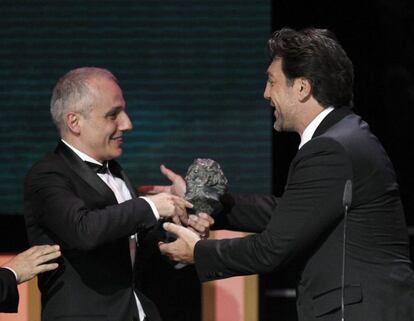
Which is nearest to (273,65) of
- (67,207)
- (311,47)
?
(311,47)

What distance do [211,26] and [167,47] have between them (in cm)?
24

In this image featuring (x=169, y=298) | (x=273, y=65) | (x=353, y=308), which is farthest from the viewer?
(x=169, y=298)

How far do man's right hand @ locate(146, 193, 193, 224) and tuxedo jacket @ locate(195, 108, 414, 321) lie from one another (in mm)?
294

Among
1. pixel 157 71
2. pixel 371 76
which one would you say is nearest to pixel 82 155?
pixel 157 71

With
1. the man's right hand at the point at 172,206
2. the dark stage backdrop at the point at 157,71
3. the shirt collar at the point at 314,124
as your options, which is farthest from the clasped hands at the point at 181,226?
the dark stage backdrop at the point at 157,71

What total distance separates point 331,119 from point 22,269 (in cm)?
113

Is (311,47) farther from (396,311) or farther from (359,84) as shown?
(359,84)

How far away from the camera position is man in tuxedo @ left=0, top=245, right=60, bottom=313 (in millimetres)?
3693

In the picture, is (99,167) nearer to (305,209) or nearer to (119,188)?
(119,188)

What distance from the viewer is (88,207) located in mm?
3750

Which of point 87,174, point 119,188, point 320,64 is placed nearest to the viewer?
point 320,64

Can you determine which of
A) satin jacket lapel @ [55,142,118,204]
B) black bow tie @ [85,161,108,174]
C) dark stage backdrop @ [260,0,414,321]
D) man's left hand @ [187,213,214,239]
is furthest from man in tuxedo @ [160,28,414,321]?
dark stage backdrop @ [260,0,414,321]

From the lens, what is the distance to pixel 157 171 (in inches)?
219

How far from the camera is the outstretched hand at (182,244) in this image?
3.74 meters
